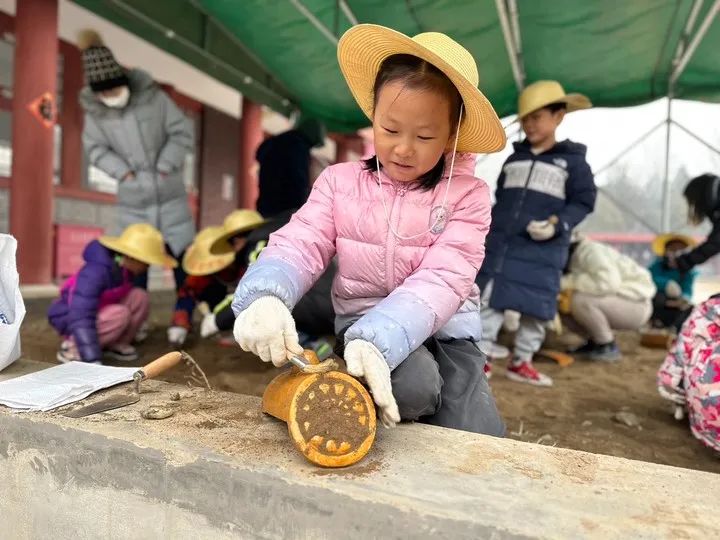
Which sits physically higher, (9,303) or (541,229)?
(541,229)

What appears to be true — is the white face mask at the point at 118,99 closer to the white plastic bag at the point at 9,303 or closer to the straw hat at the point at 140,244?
the straw hat at the point at 140,244

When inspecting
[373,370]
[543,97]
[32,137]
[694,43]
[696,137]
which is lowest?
[373,370]

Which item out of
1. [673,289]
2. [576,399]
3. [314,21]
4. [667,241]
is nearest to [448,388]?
[576,399]

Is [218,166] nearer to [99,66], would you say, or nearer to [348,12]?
[348,12]

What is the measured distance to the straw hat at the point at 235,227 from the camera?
2.73m

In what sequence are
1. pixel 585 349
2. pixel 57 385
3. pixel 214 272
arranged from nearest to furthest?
pixel 57 385 < pixel 214 272 < pixel 585 349

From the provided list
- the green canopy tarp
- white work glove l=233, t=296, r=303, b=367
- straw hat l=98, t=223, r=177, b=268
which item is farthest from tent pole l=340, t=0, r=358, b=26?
white work glove l=233, t=296, r=303, b=367

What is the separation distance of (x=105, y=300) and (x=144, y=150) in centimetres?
99

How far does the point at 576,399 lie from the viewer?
7.77 ft

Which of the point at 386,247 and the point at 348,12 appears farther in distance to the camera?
the point at 348,12

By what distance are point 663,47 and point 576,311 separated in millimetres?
2286

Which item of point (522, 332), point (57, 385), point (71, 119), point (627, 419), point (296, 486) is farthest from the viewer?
point (71, 119)

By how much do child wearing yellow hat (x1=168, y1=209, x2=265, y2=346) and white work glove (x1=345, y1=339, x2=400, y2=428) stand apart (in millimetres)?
1606

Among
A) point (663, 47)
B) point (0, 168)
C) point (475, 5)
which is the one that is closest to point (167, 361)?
point (475, 5)
